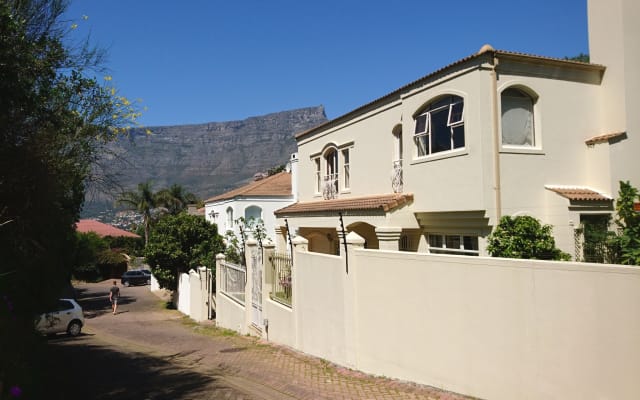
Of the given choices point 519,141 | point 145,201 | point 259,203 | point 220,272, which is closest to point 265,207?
point 259,203

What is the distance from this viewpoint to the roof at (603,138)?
11541 mm

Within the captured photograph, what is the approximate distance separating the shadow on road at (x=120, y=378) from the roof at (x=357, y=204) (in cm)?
677

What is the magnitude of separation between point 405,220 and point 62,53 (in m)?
9.24

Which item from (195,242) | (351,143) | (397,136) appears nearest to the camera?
(397,136)

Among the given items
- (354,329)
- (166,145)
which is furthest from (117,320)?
(166,145)

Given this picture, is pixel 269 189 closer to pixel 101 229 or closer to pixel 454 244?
pixel 454 244

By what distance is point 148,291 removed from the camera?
129ft

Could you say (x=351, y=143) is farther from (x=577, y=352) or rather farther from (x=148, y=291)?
(x=148, y=291)

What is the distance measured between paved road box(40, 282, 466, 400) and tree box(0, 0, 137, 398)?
5.78ft

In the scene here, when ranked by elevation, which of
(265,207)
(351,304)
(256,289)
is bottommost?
(256,289)

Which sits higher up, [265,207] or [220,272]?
[265,207]

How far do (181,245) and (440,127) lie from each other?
17.7 meters

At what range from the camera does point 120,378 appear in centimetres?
907

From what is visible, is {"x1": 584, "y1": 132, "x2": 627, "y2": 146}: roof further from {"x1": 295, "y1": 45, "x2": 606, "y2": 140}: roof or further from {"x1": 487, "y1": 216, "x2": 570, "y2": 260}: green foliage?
{"x1": 487, "y1": 216, "x2": 570, "y2": 260}: green foliage
